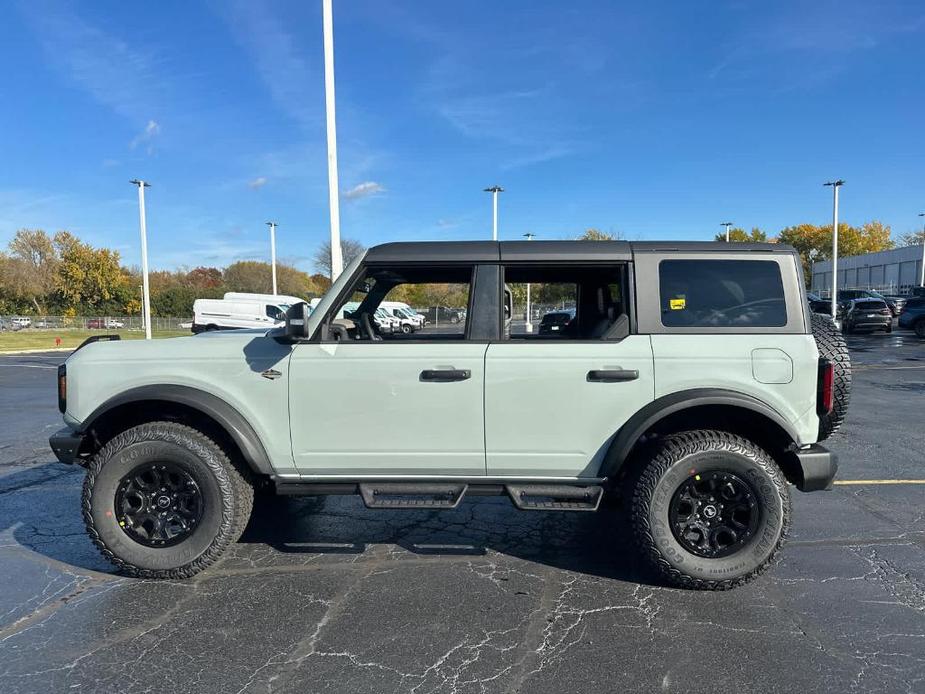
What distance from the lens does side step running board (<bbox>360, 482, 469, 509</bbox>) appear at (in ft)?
11.2

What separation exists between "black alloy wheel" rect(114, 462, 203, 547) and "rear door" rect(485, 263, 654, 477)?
1.85 metres

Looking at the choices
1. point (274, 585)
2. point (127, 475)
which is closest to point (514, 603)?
point (274, 585)

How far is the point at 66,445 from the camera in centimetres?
357

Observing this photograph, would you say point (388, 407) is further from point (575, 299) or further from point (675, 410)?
point (575, 299)

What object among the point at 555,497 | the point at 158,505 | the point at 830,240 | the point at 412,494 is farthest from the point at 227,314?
the point at 830,240

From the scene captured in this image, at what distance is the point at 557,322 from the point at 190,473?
307cm

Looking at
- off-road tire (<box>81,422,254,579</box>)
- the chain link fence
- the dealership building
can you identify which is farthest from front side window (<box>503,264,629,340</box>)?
the chain link fence

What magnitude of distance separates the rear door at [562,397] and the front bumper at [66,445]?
2.49 m

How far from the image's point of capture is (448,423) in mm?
3475

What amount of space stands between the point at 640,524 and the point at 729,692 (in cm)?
99

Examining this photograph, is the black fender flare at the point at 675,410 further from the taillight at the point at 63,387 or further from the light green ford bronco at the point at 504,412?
the taillight at the point at 63,387

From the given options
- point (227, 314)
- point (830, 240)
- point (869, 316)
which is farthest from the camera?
point (830, 240)

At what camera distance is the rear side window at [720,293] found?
11.4 ft

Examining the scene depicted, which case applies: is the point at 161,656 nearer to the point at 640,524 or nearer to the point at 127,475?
the point at 127,475
